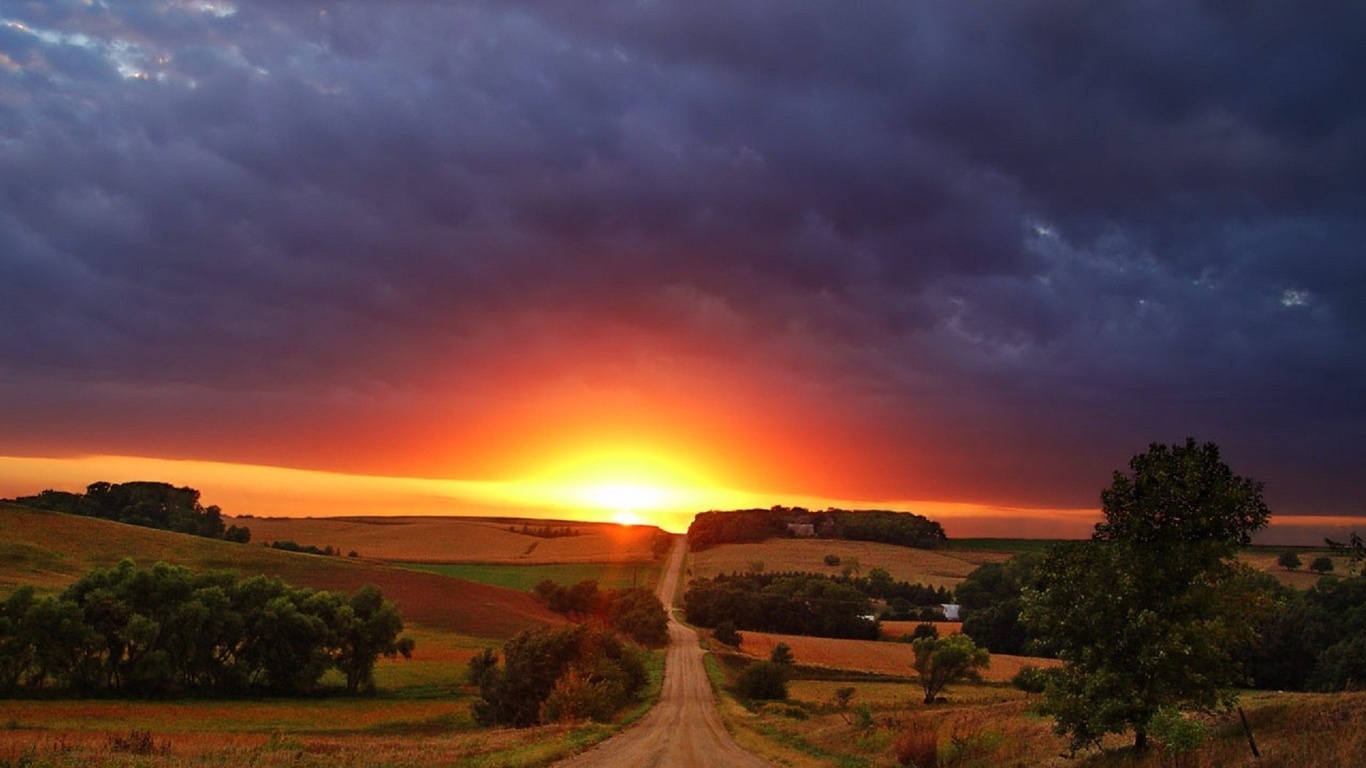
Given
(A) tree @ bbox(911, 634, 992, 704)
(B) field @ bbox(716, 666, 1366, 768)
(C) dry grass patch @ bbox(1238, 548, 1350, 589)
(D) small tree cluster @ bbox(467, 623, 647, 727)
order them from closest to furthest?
1. (B) field @ bbox(716, 666, 1366, 768)
2. (D) small tree cluster @ bbox(467, 623, 647, 727)
3. (A) tree @ bbox(911, 634, 992, 704)
4. (C) dry grass patch @ bbox(1238, 548, 1350, 589)

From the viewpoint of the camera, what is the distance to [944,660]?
78.4 metres

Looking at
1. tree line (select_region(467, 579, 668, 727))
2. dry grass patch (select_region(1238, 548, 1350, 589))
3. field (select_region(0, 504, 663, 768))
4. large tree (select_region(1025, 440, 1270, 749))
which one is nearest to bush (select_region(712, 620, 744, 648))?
field (select_region(0, 504, 663, 768))

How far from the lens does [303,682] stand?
79.0 meters

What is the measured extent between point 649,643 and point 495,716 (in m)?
53.3

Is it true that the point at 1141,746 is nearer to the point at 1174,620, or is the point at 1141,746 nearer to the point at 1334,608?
the point at 1174,620

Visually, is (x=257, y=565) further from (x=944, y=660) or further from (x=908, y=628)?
(x=944, y=660)

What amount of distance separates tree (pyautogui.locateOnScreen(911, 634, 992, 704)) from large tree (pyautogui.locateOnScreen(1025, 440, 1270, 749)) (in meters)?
56.6

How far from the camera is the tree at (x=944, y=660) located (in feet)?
257

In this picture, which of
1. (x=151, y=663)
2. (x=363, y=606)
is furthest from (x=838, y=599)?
(x=151, y=663)

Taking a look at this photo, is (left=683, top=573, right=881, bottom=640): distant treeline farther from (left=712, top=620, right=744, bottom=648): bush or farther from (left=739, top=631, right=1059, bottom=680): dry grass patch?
(left=712, top=620, right=744, bottom=648): bush

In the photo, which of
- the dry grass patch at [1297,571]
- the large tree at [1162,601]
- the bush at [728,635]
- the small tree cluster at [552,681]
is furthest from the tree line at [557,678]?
the dry grass patch at [1297,571]

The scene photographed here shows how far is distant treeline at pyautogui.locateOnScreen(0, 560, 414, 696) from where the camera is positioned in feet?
222

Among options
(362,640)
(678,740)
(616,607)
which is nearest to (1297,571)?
(616,607)

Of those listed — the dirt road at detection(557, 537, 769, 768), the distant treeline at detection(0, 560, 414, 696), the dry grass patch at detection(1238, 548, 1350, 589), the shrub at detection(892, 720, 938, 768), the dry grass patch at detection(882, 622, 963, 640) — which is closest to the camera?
the shrub at detection(892, 720, 938, 768)
